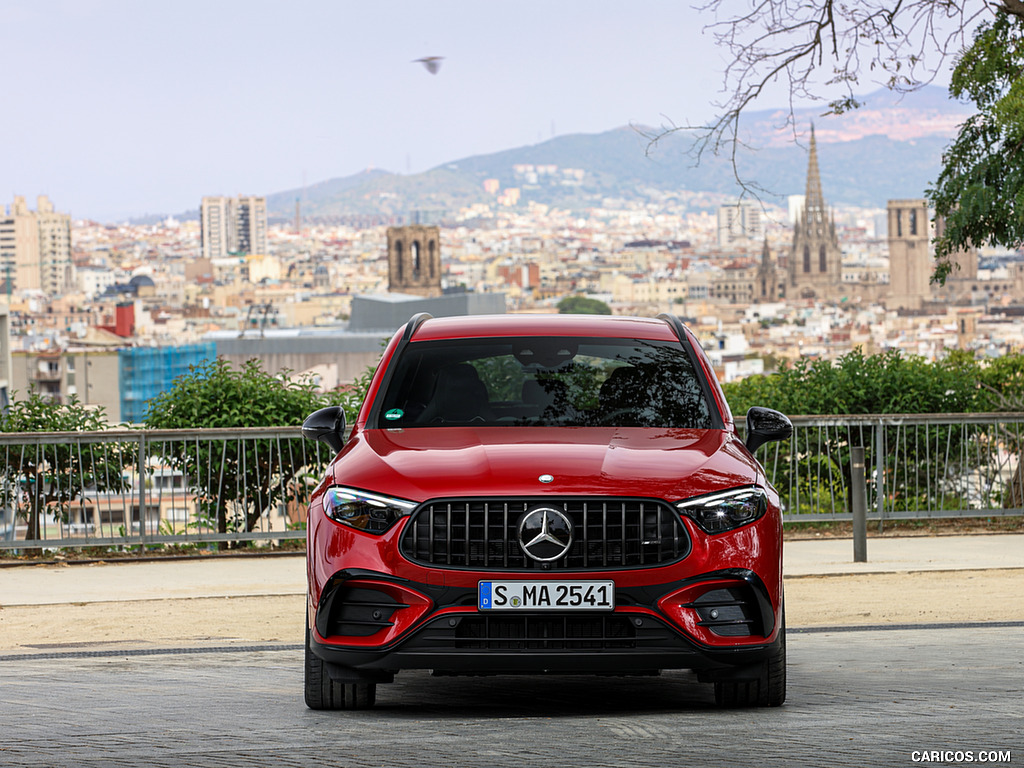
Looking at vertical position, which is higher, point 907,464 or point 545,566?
point 545,566

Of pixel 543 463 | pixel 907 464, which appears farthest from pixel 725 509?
pixel 907 464

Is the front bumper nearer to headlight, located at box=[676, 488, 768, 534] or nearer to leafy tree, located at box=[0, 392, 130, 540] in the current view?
headlight, located at box=[676, 488, 768, 534]

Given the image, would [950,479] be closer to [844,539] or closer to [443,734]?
[844,539]

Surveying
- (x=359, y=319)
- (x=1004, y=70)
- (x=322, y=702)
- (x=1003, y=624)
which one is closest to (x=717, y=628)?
(x=322, y=702)

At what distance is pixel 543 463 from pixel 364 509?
689 millimetres

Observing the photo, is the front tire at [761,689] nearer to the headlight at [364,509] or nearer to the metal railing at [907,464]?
the headlight at [364,509]

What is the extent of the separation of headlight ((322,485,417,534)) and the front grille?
77 mm

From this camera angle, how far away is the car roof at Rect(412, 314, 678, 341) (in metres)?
7.02

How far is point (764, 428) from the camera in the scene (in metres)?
6.64

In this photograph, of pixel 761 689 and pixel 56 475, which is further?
pixel 56 475

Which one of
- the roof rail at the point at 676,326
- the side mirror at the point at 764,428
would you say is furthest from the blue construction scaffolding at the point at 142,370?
the side mirror at the point at 764,428

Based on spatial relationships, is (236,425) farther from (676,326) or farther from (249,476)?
(676,326)

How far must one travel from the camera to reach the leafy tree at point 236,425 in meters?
13.3

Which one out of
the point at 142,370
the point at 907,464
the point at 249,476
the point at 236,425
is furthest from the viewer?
the point at 142,370
